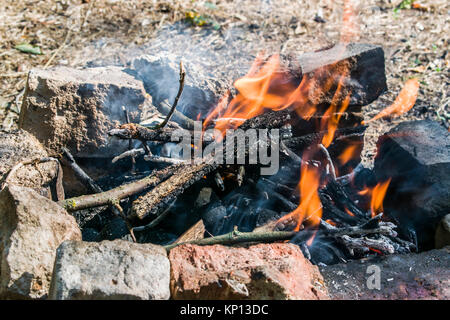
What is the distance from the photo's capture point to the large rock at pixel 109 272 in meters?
1.73

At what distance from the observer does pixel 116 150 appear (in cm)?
308

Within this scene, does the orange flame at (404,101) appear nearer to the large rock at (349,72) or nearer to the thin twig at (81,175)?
the large rock at (349,72)

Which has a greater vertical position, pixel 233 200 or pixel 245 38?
pixel 245 38

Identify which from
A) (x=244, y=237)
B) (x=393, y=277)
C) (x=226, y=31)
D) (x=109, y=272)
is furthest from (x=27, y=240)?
(x=226, y=31)

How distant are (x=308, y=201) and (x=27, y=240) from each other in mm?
1770

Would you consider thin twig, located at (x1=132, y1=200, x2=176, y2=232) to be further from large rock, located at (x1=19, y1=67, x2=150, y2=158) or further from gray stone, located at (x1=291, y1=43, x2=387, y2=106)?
gray stone, located at (x1=291, y1=43, x2=387, y2=106)

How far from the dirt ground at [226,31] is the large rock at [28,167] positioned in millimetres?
1948

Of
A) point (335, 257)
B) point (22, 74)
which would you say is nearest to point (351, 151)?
point (335, 257)

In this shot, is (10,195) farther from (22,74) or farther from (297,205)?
(22,74)

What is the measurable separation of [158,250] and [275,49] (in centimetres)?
389

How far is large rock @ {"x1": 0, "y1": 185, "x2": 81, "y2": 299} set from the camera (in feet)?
6.24

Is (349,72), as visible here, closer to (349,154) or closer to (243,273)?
(349,154)

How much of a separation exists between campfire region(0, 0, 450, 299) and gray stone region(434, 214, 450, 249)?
0.01m

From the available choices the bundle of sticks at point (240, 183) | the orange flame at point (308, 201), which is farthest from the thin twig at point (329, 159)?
the orange flame at point (308, 201)
